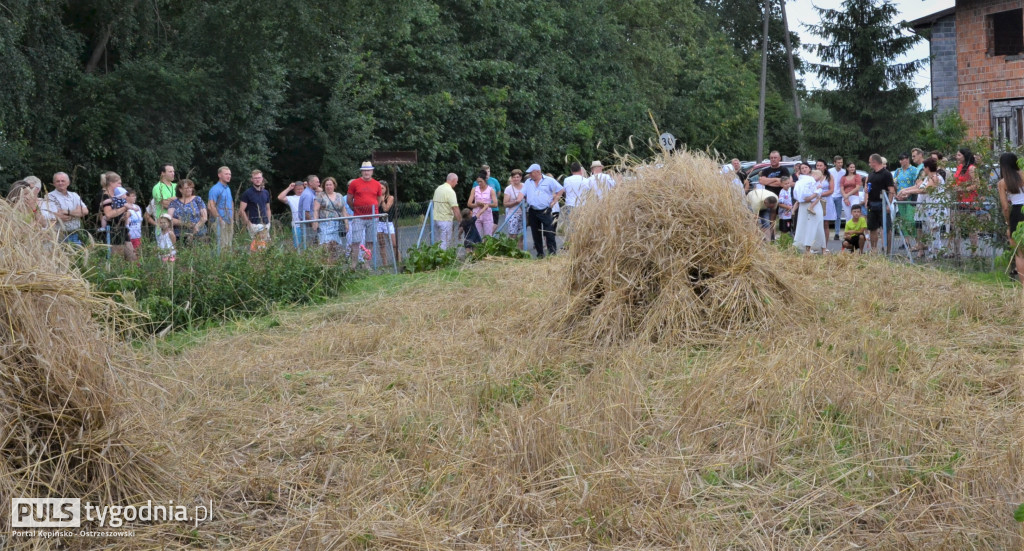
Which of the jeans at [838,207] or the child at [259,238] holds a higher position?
the child at [259,238]

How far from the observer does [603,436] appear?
5602 millimetres

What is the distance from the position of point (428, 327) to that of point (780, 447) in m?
4.65

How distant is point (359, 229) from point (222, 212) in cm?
186

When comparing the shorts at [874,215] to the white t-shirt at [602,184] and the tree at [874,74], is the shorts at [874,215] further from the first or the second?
the tree at [874,74]

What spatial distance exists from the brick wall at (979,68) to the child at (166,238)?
2589cm

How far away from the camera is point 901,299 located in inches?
380

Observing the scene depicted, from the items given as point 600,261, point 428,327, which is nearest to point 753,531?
point 600,261

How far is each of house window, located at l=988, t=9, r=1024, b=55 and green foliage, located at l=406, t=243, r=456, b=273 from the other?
23.9m

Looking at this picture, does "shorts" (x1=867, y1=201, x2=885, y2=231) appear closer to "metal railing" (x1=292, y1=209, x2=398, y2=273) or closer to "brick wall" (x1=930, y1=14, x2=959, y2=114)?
"metal railing" (x1=292, y1=209, x2=398, y2=273)

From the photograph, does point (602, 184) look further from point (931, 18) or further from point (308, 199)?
point (931, 18)

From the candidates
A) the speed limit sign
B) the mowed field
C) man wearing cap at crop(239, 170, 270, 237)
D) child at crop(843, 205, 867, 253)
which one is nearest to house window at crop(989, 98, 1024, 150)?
child at crop(843, 205, 867, 253)

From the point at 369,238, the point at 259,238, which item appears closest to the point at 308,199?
the point at 369,238

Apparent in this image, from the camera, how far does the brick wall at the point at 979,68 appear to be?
102 ft

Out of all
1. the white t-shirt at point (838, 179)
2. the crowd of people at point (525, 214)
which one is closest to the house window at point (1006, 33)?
the white t-shirt at point (838, 179)
